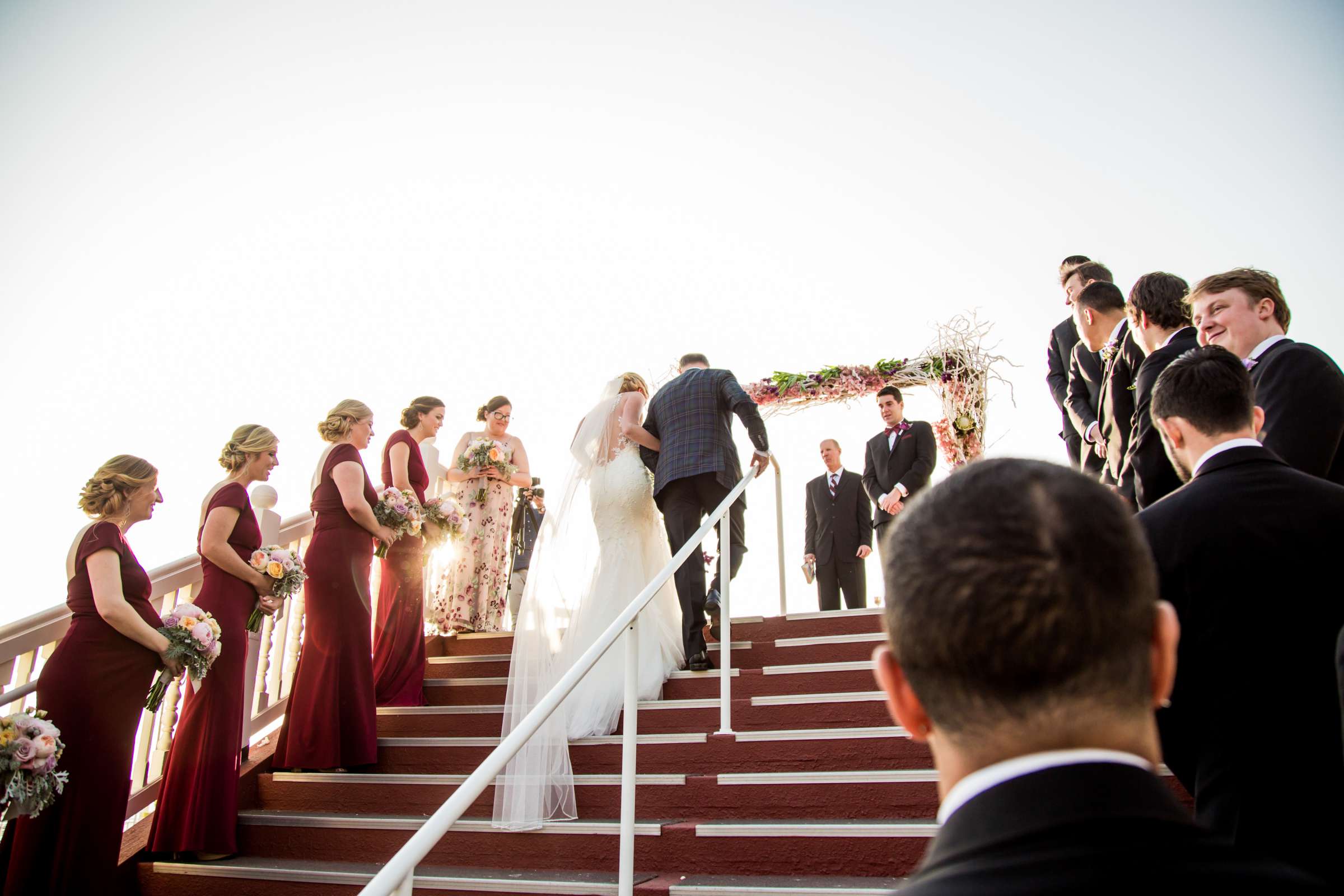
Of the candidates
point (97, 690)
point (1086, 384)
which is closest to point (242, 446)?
point (97, 690)

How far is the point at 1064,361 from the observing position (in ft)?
15.7

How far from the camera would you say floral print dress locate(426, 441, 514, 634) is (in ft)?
21.4

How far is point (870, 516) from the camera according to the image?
24.3ft

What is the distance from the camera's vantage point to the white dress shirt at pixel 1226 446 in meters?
1.77

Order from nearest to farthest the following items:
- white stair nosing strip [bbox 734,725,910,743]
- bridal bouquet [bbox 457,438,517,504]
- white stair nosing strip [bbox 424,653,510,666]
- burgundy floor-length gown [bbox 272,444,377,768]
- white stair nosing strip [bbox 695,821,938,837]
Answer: white stair nosing strip [bbox 695,821,938,837]
white stair nosing strip [bbox 734,725,910,743]
burgundy floor-length gown [bbox 272,444,377,768]
white stair nosing strip [bbox 424,653,510,666]
bridal bouquet [bbox 457,438,517,504]

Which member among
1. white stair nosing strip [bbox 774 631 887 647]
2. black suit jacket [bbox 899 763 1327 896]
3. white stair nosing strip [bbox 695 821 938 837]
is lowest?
white stair nosing strip [bbox 695 821 938 837]

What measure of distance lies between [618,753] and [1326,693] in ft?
10.0

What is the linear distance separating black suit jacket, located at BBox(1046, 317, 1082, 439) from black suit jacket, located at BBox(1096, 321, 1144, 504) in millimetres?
1439

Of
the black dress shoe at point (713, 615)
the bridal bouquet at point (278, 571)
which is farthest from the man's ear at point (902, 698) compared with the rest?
the black dress shoe at point (713, 615)

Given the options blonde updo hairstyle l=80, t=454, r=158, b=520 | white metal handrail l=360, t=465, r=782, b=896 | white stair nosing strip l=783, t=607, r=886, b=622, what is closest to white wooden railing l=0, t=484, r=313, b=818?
blonde updo hairstyle l=80, t=454, r=158, b=520

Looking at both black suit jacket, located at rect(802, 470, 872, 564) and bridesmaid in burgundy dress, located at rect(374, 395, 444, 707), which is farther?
black suit jacket, located at rect(802, 470, 872, 564)

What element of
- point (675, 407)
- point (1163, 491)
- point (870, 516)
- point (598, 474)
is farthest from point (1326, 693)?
point (870, 516)

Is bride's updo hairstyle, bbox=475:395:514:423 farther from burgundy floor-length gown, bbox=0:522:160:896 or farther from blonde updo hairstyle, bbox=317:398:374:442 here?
burgundy floor-length gown, bbox=0:522:160:896

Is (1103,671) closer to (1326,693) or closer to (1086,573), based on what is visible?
(1086,573)
